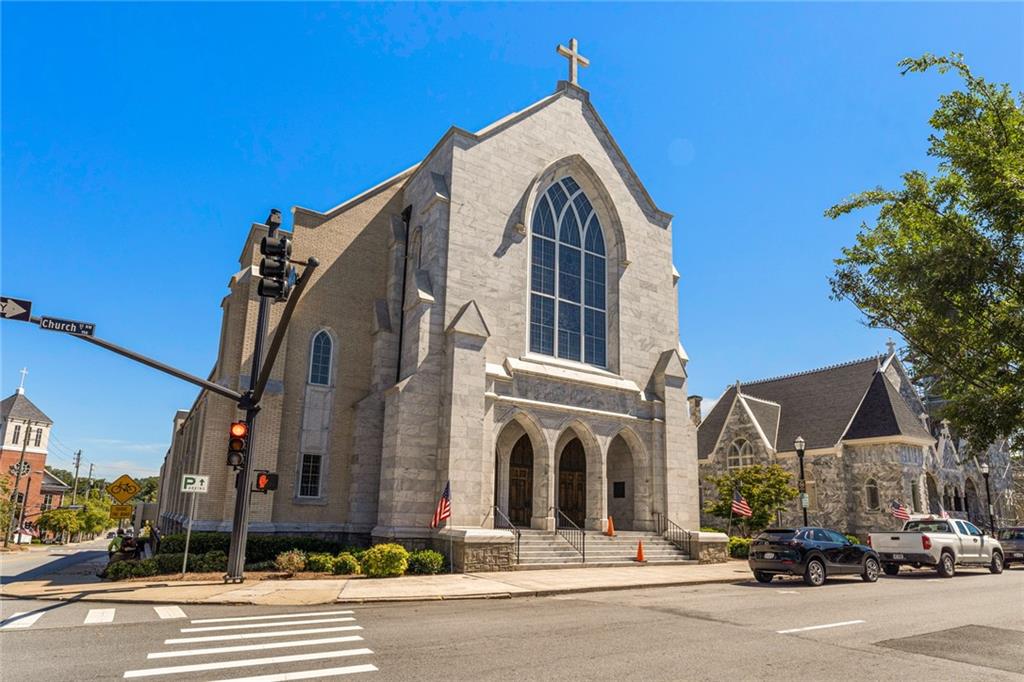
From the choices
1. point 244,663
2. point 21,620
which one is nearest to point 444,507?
point 21,620

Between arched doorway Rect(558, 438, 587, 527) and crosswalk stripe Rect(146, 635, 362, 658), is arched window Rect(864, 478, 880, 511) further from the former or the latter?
crosswalk stripe Rect(146, 635, 362, 658)

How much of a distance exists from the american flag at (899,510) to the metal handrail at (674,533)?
13.8m

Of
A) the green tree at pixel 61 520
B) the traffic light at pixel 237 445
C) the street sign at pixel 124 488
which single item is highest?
the traffic light at pixel 237 445

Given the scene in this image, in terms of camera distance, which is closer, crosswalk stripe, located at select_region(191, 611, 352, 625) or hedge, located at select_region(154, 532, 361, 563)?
crosswalk stripe, located at select_region(191, 611, 352, 625)

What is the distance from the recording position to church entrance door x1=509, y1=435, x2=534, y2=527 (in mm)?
23422

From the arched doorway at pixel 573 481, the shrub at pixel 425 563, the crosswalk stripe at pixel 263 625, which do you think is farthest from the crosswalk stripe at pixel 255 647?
the arched doorway at pixel 573 481

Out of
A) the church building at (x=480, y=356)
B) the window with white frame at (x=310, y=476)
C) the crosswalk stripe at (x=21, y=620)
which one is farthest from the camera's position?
the window with white frame at (x=310, y=476)

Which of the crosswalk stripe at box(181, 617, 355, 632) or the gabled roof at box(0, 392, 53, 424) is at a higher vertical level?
the gabled roof at box(0, 392, 53, 424)

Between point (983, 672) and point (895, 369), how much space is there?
3513 cm

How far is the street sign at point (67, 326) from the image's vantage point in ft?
39.7

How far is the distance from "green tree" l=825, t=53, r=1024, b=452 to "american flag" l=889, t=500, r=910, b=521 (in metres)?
19.3

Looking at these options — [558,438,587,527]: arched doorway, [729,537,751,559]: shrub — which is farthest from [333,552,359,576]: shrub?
[729,537,751,559]: shrub

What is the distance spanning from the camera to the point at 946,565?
20.8 metres

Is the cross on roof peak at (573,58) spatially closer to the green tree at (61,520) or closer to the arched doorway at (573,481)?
the arched doorway at (573,481)
